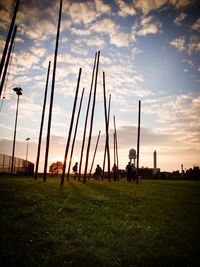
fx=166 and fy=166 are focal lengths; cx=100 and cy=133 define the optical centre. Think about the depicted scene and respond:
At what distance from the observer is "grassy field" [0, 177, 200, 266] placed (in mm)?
4232

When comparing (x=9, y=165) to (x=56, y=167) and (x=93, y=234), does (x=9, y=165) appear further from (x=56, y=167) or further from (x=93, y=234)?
(x=56, y=167)

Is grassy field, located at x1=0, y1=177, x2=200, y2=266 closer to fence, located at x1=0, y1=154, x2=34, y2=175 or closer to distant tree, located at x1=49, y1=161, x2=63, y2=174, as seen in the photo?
fence, located at x1=0, y1=154, x2=34, y2=175

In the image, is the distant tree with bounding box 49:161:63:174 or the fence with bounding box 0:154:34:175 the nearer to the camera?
the fence with bounding box 0:154:34:175

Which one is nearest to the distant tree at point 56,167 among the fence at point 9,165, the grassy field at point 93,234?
the fence at point 9,165

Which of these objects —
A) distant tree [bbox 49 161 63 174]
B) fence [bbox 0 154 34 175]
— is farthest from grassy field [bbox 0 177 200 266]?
distant tree [bbox 49 161 63 174]

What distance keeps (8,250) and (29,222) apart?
4.91 feet

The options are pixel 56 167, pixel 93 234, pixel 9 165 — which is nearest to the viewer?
pixel 93 234

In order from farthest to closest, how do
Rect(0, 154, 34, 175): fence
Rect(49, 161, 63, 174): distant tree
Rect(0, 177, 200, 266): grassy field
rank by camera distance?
1. Rect(49, 161, 63, 174): distant tree
2. Rect(0, 154, 34, 175): fence
3. Rect(0, 177, 200, 266): grassy field

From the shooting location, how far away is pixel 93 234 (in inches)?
209

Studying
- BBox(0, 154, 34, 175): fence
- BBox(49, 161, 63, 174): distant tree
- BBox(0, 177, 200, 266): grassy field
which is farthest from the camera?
BBox(49, 161, 63, 174): distant tree

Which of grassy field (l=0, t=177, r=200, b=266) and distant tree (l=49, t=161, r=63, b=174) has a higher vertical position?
grassy field (l=0, t=177, r=200, b=266)

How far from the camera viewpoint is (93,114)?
56.4 feet

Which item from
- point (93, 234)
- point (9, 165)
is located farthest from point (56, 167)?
point (93, 234)

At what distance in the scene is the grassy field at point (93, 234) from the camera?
13.9ft
